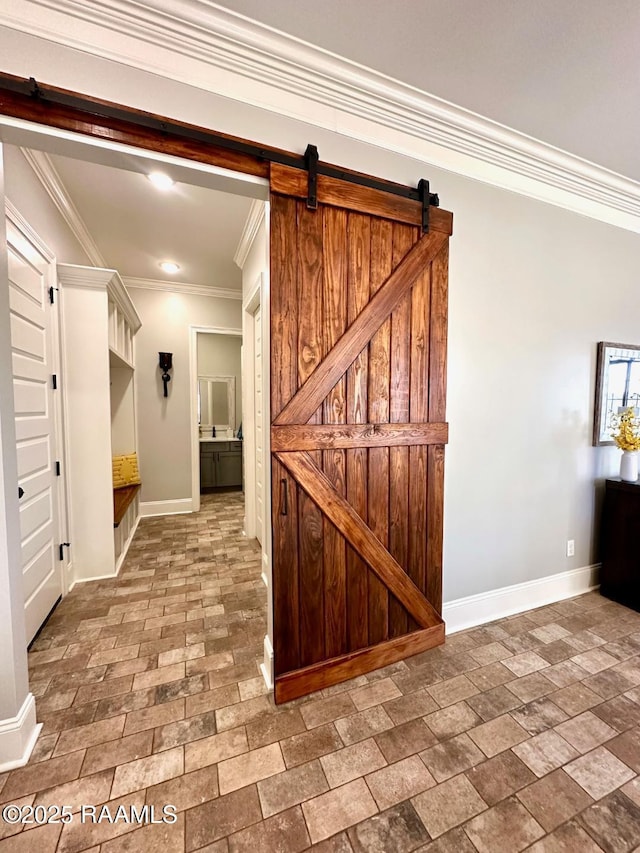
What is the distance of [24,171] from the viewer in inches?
77.5

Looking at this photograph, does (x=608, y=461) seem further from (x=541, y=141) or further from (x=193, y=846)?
(x=193, y=846)

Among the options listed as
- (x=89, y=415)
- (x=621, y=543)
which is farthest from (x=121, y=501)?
(x=621, y=543)

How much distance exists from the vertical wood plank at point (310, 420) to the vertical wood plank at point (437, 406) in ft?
2.24

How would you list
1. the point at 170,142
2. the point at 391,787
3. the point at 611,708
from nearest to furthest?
the point at 391,787 → the point at 170,142 → the point at 611,708

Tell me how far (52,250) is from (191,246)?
1.27 m

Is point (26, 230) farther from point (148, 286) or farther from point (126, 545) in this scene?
point (126, 545)

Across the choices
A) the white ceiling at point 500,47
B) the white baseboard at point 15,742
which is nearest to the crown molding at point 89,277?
the white ceiling at point 500,47

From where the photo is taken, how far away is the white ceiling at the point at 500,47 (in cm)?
131

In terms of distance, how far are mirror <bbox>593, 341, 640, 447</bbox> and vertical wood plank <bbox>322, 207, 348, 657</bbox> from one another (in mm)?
2110

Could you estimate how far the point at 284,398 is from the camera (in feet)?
5.32

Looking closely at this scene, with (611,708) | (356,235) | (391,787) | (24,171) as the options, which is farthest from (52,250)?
(611,708)

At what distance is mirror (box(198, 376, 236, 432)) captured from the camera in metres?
6.22

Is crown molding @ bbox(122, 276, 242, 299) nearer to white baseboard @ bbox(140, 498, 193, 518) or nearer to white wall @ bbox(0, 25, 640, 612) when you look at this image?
white baseboard @ bbox(140, 498, 193, 518)

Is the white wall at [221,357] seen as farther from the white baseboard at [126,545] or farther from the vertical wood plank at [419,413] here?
the vertical wood plank at [419,413]
